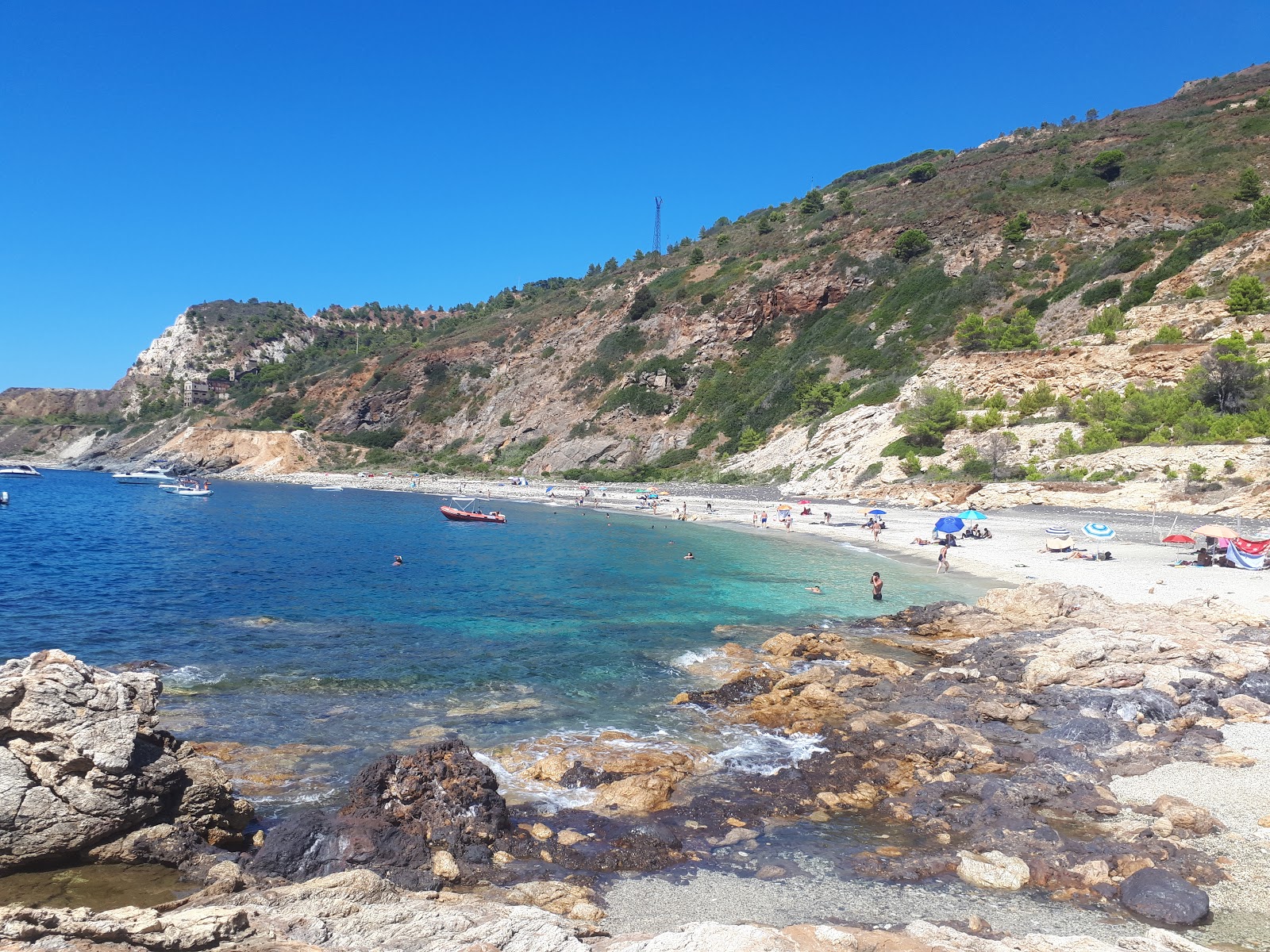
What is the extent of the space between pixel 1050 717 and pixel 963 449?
32535 millimetres

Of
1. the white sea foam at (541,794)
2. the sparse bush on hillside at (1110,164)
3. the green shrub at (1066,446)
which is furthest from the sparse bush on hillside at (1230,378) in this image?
→ the white sea foam at (541,794)

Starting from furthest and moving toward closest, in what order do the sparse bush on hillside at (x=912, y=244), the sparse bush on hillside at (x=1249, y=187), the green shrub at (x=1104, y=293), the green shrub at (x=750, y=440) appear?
the sparse bush on hillside at (x=912, y=244) < the green shrub at (x=750, y=440) < the sparse bush on hillside at (x=1249, y=187) < the green shrub at (x=1104, y=293)

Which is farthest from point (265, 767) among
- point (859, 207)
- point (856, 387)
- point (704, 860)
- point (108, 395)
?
point (108, 395)

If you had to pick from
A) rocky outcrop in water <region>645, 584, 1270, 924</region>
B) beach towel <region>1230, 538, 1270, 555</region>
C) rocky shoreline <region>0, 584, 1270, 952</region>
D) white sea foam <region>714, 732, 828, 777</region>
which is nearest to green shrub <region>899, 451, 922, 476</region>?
beach towel <region>1230, 538, 1270, 555</region>

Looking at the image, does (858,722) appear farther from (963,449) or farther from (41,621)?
(963,449)

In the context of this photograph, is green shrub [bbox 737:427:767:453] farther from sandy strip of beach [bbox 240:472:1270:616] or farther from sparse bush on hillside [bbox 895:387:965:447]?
sparse bush on hillside [bbox 895:387:965:447]

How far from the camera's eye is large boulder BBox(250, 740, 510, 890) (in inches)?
275

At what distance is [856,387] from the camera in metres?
56.6

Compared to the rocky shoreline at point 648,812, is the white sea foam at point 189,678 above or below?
below

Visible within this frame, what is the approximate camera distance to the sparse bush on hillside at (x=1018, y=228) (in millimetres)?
61031

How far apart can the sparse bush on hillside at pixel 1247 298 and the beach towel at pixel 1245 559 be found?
2504 centimetres

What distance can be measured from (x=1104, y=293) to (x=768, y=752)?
4901 centimetres

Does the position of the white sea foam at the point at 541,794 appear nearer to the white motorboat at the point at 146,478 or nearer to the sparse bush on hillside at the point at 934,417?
the sparse bush on hillside at the point at 934,417

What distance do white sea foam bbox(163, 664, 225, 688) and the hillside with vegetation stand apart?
3547 cm
